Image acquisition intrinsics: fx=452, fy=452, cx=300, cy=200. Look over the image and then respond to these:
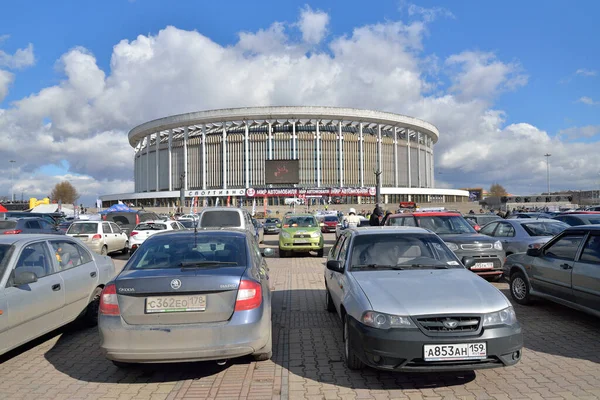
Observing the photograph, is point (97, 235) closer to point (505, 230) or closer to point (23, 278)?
point (23, 278)

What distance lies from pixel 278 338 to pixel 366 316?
2183mm

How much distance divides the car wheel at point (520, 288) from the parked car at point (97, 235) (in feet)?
45.7

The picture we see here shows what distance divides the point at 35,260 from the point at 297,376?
3606 mm

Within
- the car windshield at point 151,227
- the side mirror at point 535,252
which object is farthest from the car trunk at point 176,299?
the car windshield at point 151,227

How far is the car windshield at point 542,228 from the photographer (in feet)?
36.8

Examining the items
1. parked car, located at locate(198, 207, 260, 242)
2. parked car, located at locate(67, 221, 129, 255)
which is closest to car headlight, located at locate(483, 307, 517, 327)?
parked car, located at locate(198, 207, 260, 242)

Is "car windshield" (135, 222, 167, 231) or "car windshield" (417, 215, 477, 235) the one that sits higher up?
"car windshield" (417, 215, 477, 235)

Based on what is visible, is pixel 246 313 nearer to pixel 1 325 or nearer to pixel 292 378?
pixel 292 378

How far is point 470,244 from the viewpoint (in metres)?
9.99

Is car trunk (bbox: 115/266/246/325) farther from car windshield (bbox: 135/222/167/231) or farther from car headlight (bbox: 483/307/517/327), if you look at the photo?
car windshield (bbox: 135/222/167/231)

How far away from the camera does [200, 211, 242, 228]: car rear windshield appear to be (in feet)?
47.9

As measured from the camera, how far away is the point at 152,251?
5.27 m

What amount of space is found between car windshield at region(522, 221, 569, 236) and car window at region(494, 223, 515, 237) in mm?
323

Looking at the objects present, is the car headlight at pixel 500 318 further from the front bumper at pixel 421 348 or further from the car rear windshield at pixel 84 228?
the car rear windshield at pixel 84 228
